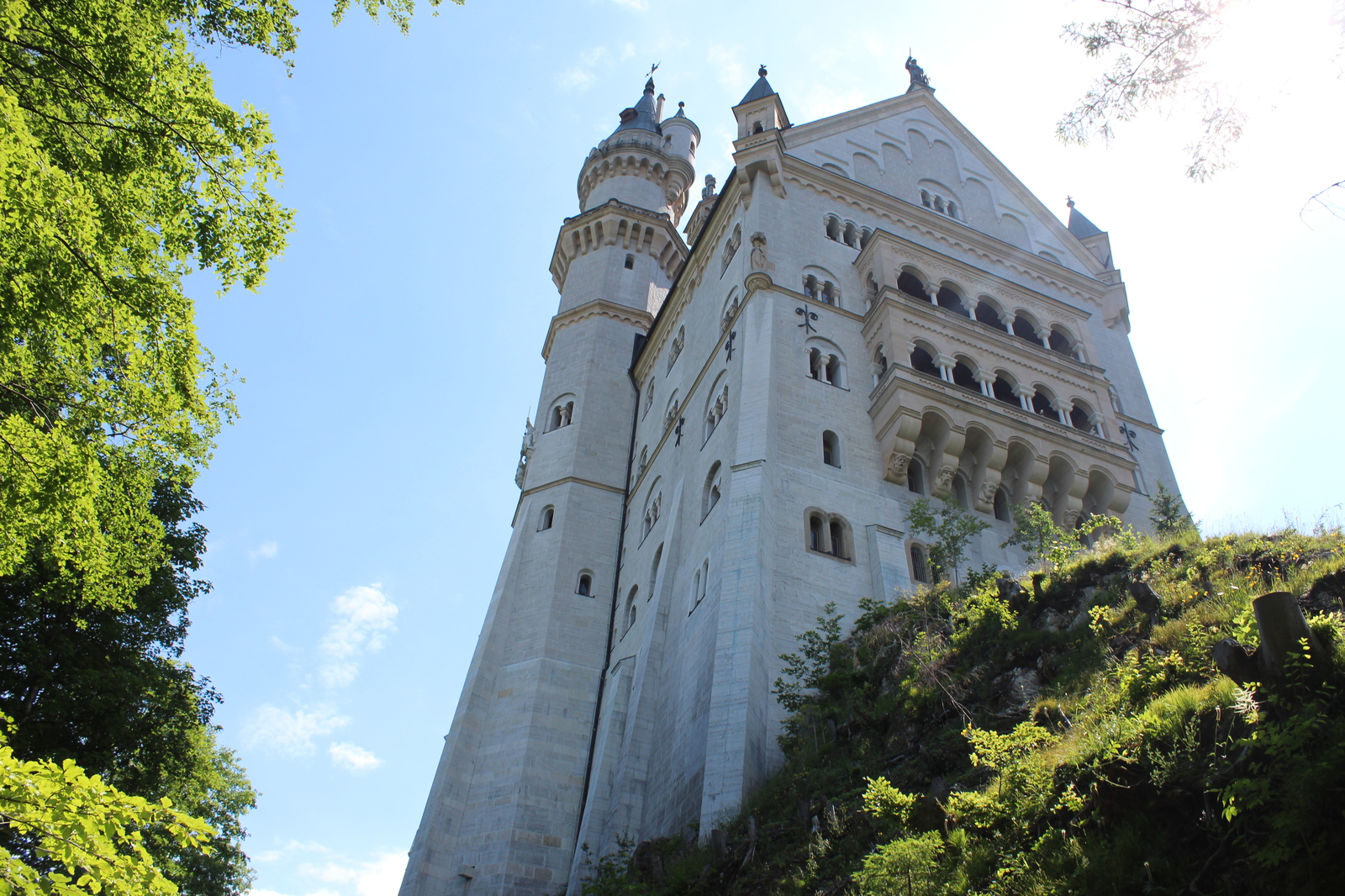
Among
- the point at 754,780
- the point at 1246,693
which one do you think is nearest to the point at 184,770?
the point at 754,780

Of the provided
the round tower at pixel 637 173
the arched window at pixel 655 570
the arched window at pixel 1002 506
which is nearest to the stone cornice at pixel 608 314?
the round tower at pixel 637 173

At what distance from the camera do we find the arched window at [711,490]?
2373 cm

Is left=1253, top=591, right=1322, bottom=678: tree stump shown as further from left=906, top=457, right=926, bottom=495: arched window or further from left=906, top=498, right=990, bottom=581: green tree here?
left=906, top=457, right=926, bottom=495: arched window

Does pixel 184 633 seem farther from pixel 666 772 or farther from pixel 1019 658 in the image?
pixel 1019 658

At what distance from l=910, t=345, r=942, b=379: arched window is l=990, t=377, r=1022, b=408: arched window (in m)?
1.85

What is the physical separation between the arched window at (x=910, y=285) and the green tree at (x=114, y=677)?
20378mm

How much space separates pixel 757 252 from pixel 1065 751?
63.8ft

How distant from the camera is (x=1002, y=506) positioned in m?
24.7

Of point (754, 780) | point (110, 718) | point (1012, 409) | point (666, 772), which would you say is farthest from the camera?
point (1012, 409)

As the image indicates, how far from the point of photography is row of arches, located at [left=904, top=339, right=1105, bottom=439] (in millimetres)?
25688

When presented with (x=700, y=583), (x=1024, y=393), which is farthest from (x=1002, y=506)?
(x=700, y=583)

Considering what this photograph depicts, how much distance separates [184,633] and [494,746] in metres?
9.04

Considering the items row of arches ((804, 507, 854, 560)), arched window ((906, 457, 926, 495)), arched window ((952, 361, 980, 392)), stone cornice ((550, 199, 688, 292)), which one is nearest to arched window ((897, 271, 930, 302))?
arched window ((952, 361, 980, 392))

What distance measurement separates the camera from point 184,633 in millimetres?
20766
